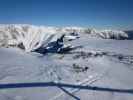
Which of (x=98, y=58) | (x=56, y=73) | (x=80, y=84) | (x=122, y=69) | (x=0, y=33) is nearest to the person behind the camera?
(x=80, y=84)

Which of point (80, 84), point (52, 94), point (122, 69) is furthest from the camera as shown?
point (122, 69)

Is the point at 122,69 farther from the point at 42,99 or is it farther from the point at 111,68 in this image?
the point at 42,99

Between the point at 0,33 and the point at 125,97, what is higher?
the point at 0,33

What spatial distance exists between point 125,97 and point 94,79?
120cm

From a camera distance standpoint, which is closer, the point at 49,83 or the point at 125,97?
the point at 125,97

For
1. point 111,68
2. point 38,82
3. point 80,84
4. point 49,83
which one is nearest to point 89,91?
point 80,84

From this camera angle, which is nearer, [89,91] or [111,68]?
[89,91]

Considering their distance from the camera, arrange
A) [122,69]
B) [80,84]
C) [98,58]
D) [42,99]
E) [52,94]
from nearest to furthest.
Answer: [42,99]
[52,94]
[80,84]
[122,69]
[98,58]

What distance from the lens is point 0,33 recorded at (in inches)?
1074

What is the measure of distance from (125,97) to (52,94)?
1671 mm

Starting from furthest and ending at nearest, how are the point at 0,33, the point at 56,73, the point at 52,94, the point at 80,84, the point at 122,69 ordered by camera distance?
the point at 0,33 < the point at 122,69 < the point at 56,73 < the point at 80,84 < the point at 52,94

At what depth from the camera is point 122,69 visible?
572cm

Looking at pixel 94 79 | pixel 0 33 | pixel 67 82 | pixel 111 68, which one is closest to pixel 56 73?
pixel 67 82

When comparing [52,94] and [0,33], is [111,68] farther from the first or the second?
[0,33]
